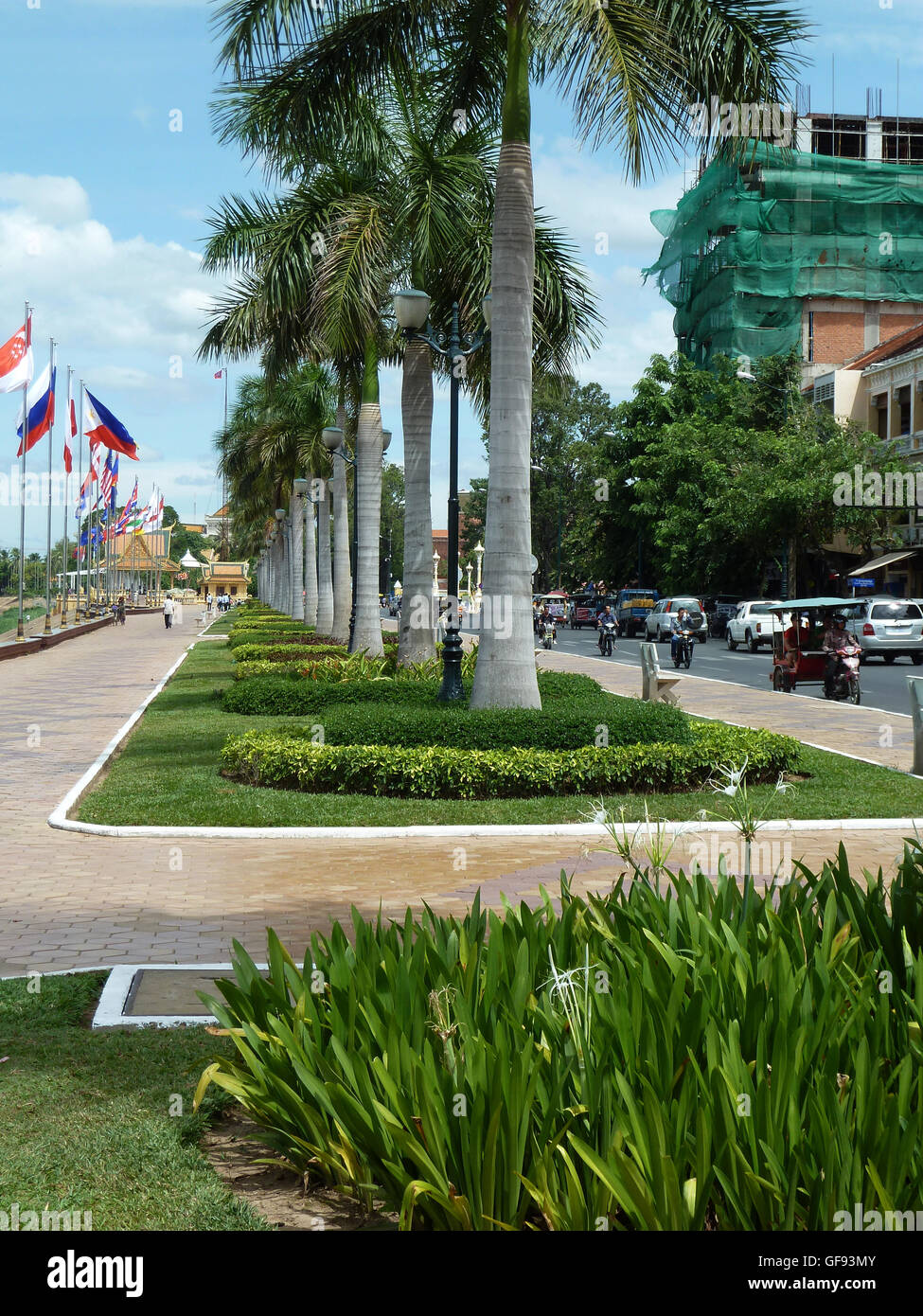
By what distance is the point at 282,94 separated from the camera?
14281 mm

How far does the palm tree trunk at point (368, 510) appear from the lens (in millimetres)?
23125

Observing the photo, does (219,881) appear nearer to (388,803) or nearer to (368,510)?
(388,803)

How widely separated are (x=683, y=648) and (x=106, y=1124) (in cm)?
2934

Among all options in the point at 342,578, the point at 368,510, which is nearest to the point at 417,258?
the point at 368,510

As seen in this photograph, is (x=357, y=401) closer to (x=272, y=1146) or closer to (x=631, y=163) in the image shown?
(x=631, y=163)

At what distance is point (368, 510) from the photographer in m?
22.8

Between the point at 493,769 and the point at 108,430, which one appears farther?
the point at 108,430

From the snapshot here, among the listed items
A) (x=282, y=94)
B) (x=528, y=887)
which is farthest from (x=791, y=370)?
(x=528, y=887)

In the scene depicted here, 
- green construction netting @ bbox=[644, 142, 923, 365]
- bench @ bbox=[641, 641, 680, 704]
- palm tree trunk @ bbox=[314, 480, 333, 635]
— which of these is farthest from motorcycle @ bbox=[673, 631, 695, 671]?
green construction netting @ bbox=[644, 142, 923, 365]

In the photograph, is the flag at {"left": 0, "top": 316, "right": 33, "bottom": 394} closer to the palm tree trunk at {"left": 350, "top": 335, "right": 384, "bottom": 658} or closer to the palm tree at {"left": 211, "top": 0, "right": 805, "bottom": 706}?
the palm tree trunk at {"left": 350, "top": 335, "right": 384, "bottom": 658}

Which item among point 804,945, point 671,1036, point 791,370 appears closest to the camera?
point 671,1036

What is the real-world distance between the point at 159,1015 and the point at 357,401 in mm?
23429

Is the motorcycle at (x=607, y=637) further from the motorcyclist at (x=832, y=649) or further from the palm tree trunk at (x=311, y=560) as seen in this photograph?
the motorcyclist at (x=832, y=649)
